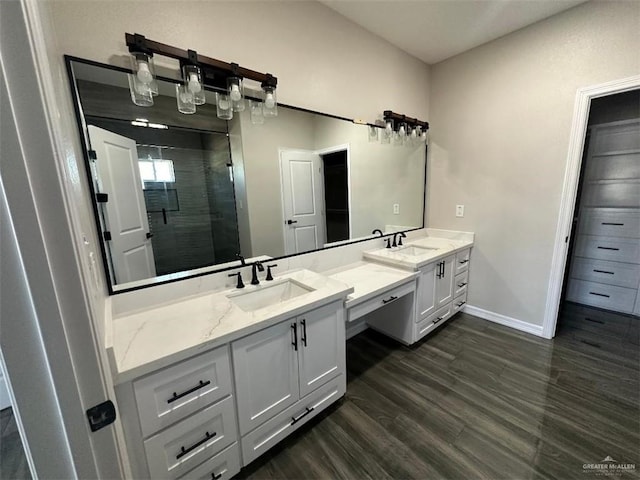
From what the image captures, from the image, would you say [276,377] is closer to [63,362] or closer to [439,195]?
[63,362]

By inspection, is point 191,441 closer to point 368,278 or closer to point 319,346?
point 319,346

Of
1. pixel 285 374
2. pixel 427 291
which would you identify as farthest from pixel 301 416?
pixel 427 291


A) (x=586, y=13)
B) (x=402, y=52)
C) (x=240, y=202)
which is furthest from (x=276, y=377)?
(x=586, y=13)

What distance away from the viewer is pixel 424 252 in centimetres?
264

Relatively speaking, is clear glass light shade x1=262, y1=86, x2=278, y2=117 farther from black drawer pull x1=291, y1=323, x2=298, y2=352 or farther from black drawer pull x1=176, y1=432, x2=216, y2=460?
black drawer pull x1=176, y1=432, x2=216, y2=460

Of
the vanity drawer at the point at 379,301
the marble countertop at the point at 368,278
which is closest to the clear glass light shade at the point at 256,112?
the marble countertop at the point at 368,278

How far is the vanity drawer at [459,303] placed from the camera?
9.06 feet

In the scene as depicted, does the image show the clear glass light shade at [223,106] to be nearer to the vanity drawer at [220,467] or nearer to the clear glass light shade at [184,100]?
the clear glass light shade at [184,100]

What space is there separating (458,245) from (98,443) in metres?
2.87

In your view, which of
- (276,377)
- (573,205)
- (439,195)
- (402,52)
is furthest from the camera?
(439,195)

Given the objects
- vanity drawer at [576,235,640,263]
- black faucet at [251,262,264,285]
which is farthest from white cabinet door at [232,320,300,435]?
vanity drawer at [576,235,640,263]

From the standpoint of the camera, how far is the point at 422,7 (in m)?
1.96

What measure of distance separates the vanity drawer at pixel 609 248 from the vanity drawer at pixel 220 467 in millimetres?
4085

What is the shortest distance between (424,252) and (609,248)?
2.20 meters
